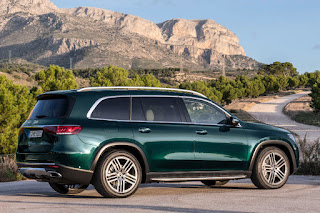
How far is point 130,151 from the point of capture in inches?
313

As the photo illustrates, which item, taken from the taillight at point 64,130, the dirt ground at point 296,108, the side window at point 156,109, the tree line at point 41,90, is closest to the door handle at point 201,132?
the side window at point 156,109

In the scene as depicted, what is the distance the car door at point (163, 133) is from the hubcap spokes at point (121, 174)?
0.34 meters

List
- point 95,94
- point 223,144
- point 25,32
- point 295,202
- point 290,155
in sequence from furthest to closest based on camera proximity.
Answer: point 25,32
point 290,155
point 223,144
point 95,94
point 295,202

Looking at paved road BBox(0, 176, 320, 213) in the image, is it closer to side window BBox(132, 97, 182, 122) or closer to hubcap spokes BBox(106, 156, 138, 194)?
hubcap spokes BBox(106, 156, 138, 194)

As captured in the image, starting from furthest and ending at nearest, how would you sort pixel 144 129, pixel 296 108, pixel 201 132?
pixel 296 108
pixel 201 132
pixel 144 129

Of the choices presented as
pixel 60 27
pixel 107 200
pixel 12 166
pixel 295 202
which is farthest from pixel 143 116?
pixel 60 27

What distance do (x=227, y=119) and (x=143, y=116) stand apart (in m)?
1.65

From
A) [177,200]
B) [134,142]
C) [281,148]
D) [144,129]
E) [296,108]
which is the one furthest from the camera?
[296,108]

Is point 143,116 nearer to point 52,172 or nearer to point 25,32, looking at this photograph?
point 52,172

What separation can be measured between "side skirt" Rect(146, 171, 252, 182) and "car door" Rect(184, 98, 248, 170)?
0.09 m

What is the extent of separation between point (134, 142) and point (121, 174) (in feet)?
1.86

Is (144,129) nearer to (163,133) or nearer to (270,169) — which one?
(163,133)

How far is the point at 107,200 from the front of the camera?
7578 mm

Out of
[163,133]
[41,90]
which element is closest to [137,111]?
[163,133]
